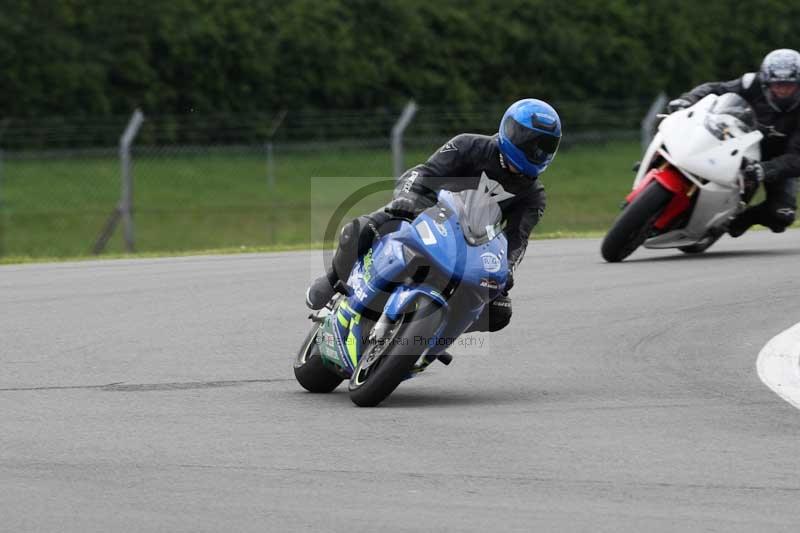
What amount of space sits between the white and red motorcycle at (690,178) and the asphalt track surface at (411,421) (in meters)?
1.25

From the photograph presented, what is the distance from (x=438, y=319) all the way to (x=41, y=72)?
22837mm

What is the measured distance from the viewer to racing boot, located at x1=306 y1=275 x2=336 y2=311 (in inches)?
326

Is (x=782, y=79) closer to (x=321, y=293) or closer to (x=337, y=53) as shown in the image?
(x=321, y=293)

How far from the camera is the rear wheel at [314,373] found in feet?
26.9

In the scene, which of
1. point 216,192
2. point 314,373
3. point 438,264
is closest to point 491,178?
point 438,264

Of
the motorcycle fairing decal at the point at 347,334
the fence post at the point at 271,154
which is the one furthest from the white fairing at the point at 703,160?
the fence post at the point at 271,154

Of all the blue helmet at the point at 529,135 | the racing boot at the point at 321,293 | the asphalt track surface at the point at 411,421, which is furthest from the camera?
the racing boot at the point at 321,293

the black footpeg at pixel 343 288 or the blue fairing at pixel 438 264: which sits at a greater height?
the blue fairing at pixel 438 264

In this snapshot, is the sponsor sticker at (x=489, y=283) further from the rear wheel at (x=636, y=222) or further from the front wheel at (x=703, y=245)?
the front wheel at (x=703, y=245)

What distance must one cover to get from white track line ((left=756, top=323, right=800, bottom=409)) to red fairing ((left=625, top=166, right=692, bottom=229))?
11.9 feet

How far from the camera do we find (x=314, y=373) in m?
8.21

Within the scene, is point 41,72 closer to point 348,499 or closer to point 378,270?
point 378,270

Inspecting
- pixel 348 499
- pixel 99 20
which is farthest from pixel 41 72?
pixel 348 499

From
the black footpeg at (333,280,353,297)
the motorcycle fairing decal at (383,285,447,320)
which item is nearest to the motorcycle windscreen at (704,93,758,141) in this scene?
the black footpeg at (333,280,353,297)
